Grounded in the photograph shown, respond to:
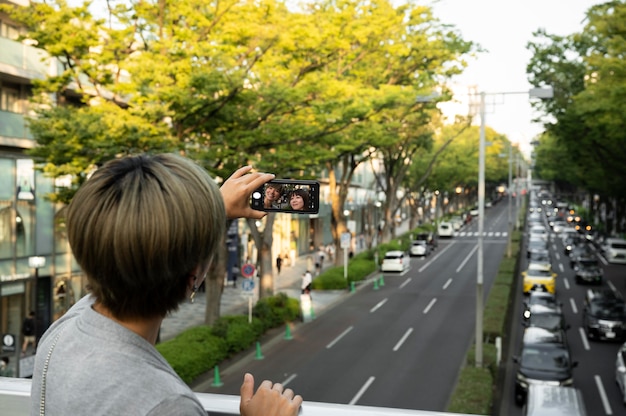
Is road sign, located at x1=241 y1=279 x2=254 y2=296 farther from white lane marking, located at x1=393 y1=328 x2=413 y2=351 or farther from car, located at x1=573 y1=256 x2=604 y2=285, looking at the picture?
car, located at x1=573 y1=256 x2=604 y2=285

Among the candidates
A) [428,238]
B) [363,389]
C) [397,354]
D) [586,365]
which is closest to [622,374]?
[586,365]

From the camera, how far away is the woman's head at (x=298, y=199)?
7.61ft

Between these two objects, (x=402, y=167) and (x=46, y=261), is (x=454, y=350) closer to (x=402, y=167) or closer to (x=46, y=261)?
(x=46, y=261)

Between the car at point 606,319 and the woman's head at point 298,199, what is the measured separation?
75.1 feet

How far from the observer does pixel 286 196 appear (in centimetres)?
231

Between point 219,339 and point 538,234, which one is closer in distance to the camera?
point 219,339

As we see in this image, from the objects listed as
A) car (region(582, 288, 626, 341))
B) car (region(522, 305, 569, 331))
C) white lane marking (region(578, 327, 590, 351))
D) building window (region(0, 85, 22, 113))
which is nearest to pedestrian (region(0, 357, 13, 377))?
building window (region(0, 85, 22, 113))

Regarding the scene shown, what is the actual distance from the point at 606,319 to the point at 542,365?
24.4ft

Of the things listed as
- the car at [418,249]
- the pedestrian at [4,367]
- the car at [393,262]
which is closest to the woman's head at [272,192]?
the pedestrian at [4,367]

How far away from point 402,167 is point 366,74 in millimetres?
15141

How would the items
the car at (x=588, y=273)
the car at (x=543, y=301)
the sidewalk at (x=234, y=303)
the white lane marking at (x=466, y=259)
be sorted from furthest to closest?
1. the white lane marking at (x=466, y=259)
2. the car at (x=588, y=273)
3. the sidewalk at (x=234, y=303)
4. the car at (x=543, y=301)

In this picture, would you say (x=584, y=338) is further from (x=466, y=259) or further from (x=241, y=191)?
(x=466, y=259)

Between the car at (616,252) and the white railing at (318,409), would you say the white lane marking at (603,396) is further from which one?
the car at (616,252)

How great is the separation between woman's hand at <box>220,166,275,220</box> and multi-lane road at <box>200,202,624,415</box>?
543 inches
